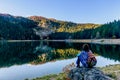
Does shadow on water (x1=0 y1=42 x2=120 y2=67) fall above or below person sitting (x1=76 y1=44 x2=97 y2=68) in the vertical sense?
below

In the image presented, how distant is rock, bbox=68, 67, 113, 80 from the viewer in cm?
1586

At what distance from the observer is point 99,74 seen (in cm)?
1603

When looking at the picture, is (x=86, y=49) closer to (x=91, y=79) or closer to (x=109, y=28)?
(x=91, y=79)

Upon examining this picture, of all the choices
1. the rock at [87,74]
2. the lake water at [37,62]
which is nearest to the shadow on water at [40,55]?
the lake water at [37,62]

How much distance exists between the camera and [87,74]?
16578mm

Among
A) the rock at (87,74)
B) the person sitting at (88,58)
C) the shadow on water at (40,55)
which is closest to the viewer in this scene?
the rock at (87,74)

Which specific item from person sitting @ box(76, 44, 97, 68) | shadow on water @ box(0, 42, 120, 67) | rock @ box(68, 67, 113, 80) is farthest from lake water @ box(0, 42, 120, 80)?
person sitting @ box(76, 44, 97, 68)

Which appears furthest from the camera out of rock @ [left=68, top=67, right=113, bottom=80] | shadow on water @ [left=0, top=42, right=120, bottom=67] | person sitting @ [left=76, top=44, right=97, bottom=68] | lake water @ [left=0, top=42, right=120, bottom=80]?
shadow on water @ [left=0, top=42, right=120, bottom=67]

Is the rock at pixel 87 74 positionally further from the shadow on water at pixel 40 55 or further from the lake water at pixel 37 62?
the shadow on water at pixel 40 55

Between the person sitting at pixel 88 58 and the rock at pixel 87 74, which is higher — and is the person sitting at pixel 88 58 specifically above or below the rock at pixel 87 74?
above

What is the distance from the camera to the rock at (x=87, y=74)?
15.9m

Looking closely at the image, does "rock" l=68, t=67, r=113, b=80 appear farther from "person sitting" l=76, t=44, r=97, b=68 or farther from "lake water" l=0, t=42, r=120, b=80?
"lake water" l=0, t=42, r=120, b=80

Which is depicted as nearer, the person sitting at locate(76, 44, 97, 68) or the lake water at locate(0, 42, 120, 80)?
the person sitting at locate(76, 44, 97, 68)

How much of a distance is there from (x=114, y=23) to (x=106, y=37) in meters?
14.6
